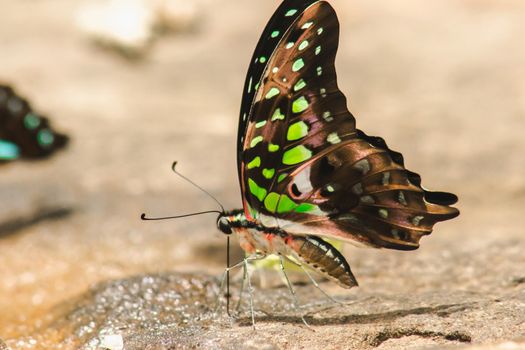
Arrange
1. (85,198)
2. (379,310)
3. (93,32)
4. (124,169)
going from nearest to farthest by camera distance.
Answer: (379,310)
(85,198)
(124,169)
(93,32)

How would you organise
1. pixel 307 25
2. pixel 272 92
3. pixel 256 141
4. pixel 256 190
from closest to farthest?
pixel 307 25 → pixel 272 92 → pixel 256 141 → pixel 256 190

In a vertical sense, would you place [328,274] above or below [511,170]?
below

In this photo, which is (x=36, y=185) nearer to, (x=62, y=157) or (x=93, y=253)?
(x=62, y=157)

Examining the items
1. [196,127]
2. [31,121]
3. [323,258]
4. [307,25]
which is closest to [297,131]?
[307,25]

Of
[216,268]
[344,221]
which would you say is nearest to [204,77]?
[216,268]

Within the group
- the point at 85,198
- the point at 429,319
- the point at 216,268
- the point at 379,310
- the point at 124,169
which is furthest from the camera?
the point at 124,169

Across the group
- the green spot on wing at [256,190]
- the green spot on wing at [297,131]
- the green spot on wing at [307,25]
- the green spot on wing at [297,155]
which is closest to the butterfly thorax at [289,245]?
the green spot on wing at [256,190]

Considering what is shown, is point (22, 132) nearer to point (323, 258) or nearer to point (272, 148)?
point (272, 148)
